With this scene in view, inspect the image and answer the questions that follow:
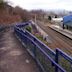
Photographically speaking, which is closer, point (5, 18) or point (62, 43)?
point (62, 43)

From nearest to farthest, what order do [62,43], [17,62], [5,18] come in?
[17,62] < [62,43] < [5,18]

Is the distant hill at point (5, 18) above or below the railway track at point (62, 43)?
above

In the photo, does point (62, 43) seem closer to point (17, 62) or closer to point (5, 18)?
point (5, 18)

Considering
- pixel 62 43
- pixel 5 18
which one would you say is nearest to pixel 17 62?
pixel 62 43

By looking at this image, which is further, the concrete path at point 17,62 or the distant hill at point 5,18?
the distant hill at point 5,18

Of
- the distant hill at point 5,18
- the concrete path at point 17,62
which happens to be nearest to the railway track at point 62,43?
the distant hill at point 5,18

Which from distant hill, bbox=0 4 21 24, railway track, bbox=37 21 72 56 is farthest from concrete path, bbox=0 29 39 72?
distant hill, bbox=0 4 21 24

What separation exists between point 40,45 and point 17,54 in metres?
2.36

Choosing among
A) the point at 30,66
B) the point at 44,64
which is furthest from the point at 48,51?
the point at 30,66

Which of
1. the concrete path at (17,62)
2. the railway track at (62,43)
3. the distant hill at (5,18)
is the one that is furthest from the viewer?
the distant hill at (5,18)

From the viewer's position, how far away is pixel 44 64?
9.34m

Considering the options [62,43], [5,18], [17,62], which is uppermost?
[17,62]

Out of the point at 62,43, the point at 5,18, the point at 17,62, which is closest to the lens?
the point at 17,62

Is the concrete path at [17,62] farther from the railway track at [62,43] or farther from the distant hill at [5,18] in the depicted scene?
the distant hill at [5,18]
